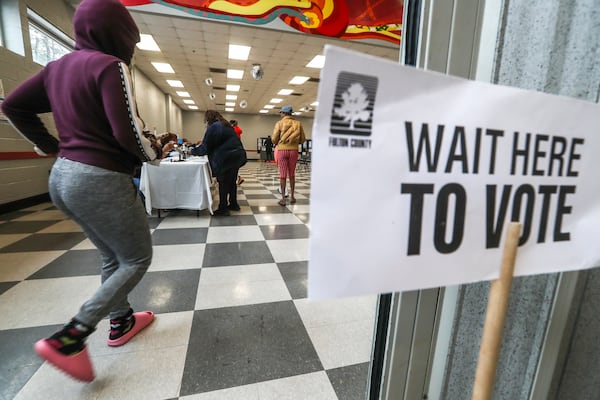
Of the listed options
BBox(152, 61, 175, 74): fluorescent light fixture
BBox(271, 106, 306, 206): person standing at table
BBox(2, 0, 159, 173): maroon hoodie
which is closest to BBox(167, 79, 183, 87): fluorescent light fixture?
BBox(152, 61, 175, 74): fluorescent light fixture

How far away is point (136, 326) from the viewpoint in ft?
3.70

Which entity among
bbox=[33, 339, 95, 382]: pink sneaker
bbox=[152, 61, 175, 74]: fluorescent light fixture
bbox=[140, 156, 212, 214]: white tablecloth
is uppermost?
bbox=[152, 61, 175, 74]: fluorescent light fixture

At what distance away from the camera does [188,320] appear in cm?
122

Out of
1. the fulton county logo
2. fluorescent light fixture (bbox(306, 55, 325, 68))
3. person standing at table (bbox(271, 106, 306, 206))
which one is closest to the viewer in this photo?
the fulton county logo

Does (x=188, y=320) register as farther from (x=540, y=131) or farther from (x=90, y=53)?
(x=540, y=131)

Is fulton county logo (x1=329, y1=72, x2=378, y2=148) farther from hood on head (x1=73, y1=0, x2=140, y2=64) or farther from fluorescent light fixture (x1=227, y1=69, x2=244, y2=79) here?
fluorescent light fixture (x1=227, y1=69, x2=244, y2=79)

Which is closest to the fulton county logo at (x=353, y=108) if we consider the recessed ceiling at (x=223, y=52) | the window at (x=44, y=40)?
the recessed ceiling at (x=223, y=52)

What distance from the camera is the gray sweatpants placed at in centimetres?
78

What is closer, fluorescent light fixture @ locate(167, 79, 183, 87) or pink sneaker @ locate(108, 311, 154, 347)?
pink sneaker @ locate(108, 311, 154, 347)

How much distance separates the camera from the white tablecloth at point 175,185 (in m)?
2.75

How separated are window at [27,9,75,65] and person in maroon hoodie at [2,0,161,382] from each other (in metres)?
3.97

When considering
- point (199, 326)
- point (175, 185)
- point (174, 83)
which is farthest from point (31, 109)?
point (174, 83)

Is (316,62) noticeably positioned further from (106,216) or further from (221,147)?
(106,216)

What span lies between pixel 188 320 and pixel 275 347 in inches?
17.1
